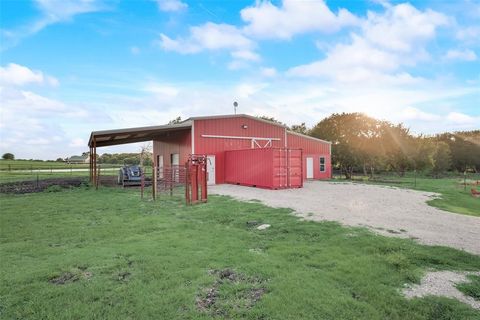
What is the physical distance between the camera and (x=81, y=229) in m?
7.09

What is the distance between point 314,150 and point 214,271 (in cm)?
2204

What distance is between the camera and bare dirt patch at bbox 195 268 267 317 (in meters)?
3.33

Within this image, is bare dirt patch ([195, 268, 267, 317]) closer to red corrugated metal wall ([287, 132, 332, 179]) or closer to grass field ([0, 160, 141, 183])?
grass field ([0, 160, 141, 183])

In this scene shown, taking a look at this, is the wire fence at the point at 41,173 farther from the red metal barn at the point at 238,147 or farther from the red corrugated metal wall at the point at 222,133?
the red corrugated metal wall at the point at 222,133

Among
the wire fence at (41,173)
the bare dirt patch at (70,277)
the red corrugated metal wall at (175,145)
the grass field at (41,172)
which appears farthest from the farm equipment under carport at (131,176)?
the bare dirt patch at (70,277)

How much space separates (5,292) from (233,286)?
9.36 feet

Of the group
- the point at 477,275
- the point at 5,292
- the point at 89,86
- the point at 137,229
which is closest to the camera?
the point at 5,292

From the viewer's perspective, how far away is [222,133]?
20.2m

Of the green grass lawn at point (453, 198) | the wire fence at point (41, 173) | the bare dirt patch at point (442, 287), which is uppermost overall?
the wire fence at point (41, 173)

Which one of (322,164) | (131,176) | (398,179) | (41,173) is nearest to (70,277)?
(131,176)

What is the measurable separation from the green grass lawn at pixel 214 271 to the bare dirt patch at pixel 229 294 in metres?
0.01

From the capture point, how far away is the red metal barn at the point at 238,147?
54.4ft

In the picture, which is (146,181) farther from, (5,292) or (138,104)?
(5,292)

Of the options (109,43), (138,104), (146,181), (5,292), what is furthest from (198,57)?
(5,292)
